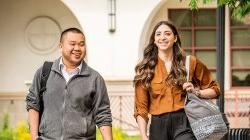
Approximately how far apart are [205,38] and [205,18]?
495mm

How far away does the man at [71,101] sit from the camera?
247 inches

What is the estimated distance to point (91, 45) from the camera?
20219mm

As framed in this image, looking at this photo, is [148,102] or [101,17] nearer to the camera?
[148,102]

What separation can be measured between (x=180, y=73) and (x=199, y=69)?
0.74 feet

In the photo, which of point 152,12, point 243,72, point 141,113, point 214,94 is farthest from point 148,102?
point 243,72

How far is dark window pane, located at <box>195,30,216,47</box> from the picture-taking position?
69.6 ft

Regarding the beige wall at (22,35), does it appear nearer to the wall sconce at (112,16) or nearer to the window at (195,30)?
the wall sconce at (112,16)

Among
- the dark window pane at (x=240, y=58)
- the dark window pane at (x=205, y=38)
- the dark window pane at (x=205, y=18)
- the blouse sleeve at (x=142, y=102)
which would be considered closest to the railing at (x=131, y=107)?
the dark window pane at (x=240, y=58)

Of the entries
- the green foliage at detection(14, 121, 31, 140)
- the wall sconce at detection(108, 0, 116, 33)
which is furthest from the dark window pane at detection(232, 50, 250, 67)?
the green foliage at detection(14, 121, 31, 140)

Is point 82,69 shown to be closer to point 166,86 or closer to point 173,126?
point 166,86

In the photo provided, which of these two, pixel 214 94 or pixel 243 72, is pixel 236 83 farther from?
pixel 214 94

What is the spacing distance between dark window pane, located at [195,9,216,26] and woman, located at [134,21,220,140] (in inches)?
562

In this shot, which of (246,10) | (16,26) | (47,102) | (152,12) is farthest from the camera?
(16,26)

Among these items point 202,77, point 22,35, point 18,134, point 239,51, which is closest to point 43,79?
point 202,77
